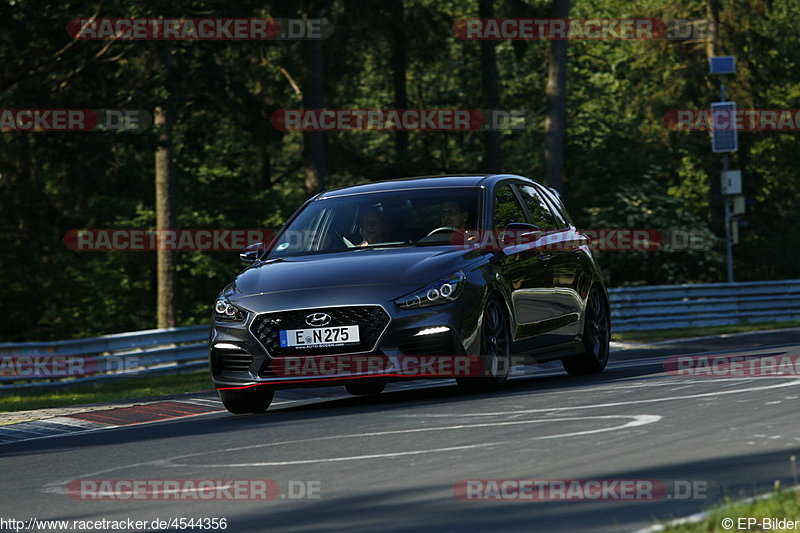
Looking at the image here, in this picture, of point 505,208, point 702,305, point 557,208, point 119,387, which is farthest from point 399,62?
point 505,208

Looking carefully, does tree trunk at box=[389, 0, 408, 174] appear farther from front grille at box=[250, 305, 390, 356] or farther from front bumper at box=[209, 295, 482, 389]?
front grille at box=[250, 305, 390, 356]

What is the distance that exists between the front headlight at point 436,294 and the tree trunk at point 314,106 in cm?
2315

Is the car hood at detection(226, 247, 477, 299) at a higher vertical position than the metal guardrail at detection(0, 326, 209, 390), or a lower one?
higher

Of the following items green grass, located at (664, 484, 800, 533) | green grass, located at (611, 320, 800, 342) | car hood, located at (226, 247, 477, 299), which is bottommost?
green grass, located at (611, 320, 800, 342)

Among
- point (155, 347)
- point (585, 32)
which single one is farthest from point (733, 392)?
point (585, 32)

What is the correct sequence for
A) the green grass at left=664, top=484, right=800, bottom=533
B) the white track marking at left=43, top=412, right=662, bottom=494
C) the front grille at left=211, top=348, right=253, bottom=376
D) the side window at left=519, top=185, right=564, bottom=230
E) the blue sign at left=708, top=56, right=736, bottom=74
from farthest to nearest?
the blue sign at left=708, top=56, right=736, bottom=74 < the side window at left=519, top=185, right=564, bottom=230 < the front grille at left=211, top=348, right=253, bottom=376 < the white track marking at left=43, top=412, right=662, bottom=494 < the green grass at left=664, top=484, right=800, bottom=533

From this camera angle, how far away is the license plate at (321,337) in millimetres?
11352

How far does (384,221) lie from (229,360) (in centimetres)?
186

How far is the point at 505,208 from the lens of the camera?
1339cm

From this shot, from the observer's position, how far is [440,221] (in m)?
12.8

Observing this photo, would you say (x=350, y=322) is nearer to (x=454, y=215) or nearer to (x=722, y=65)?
(x=454, y=215)

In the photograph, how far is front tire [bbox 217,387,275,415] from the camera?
12.4 m

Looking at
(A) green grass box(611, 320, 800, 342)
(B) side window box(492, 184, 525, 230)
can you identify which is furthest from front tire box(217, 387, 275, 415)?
(A) green grass box(611, 320, 800, 342)

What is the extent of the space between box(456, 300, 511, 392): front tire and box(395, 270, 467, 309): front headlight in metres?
0.43
